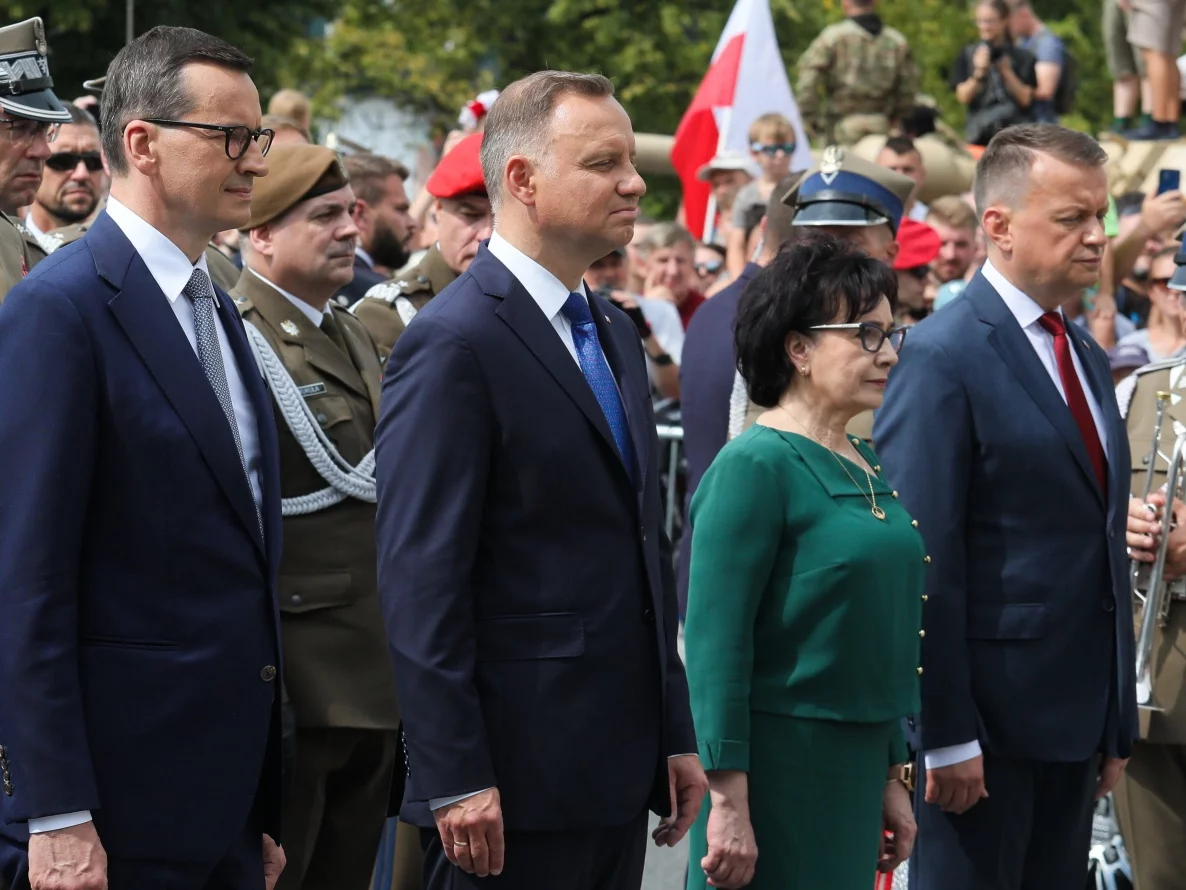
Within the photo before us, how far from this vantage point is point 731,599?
163 inches

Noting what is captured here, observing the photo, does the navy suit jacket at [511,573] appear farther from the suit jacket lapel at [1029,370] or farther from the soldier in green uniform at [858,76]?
the soldier in green uniform at [858,76]

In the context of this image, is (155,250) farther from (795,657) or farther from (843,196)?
(843,196)

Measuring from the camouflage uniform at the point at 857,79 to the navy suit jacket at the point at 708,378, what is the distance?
30.3 ft

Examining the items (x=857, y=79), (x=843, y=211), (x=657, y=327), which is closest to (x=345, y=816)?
(x=843, y=211)

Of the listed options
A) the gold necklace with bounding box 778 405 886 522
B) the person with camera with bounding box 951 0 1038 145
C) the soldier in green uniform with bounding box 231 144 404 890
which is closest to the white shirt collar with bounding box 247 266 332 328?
the soldier in green uniform with bounding box 231 144 404 890

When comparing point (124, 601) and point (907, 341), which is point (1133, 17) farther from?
point (124, 601)

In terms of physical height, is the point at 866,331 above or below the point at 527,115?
below

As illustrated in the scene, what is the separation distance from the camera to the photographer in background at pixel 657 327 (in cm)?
977

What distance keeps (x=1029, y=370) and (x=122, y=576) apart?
2.50 metres

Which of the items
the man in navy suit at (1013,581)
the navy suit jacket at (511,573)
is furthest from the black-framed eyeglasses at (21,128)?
the man in navy suit at (1013,581)

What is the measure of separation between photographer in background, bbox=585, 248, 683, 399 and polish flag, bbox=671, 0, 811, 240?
2.64m

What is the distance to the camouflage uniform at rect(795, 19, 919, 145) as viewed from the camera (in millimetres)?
15484

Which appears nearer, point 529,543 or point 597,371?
point 529,543

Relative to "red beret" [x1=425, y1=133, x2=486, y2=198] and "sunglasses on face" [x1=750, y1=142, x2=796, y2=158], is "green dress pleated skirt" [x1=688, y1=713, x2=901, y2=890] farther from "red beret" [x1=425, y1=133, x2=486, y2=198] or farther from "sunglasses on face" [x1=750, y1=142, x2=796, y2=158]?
"sunglasses on face" [x1=750, y1=142, x2=796, y2=158]
